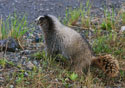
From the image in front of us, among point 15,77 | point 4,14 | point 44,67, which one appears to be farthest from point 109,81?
point 4,14

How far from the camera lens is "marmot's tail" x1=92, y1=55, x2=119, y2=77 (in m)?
4.68

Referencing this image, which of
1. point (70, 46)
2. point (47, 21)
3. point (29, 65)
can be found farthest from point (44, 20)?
point (29, 65)

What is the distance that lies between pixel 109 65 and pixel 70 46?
0.78 meters

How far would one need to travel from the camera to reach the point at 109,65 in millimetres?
4711

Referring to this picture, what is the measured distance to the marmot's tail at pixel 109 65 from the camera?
4.68m

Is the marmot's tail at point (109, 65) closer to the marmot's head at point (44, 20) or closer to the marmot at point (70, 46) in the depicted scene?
the marmot at point (70, 46)

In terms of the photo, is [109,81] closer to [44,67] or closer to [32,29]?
[44,67]

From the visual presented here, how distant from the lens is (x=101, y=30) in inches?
261

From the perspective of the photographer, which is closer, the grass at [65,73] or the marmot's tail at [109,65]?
the grass at [65,73]

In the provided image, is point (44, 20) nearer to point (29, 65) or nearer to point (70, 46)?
point (70, 46)

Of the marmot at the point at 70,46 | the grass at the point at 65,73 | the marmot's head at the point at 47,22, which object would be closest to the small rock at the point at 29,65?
the grass at the point at 65,73

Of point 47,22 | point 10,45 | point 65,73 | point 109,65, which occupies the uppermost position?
point 47,22

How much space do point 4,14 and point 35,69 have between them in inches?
126

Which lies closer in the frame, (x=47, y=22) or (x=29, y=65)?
(x=29, y=65)
